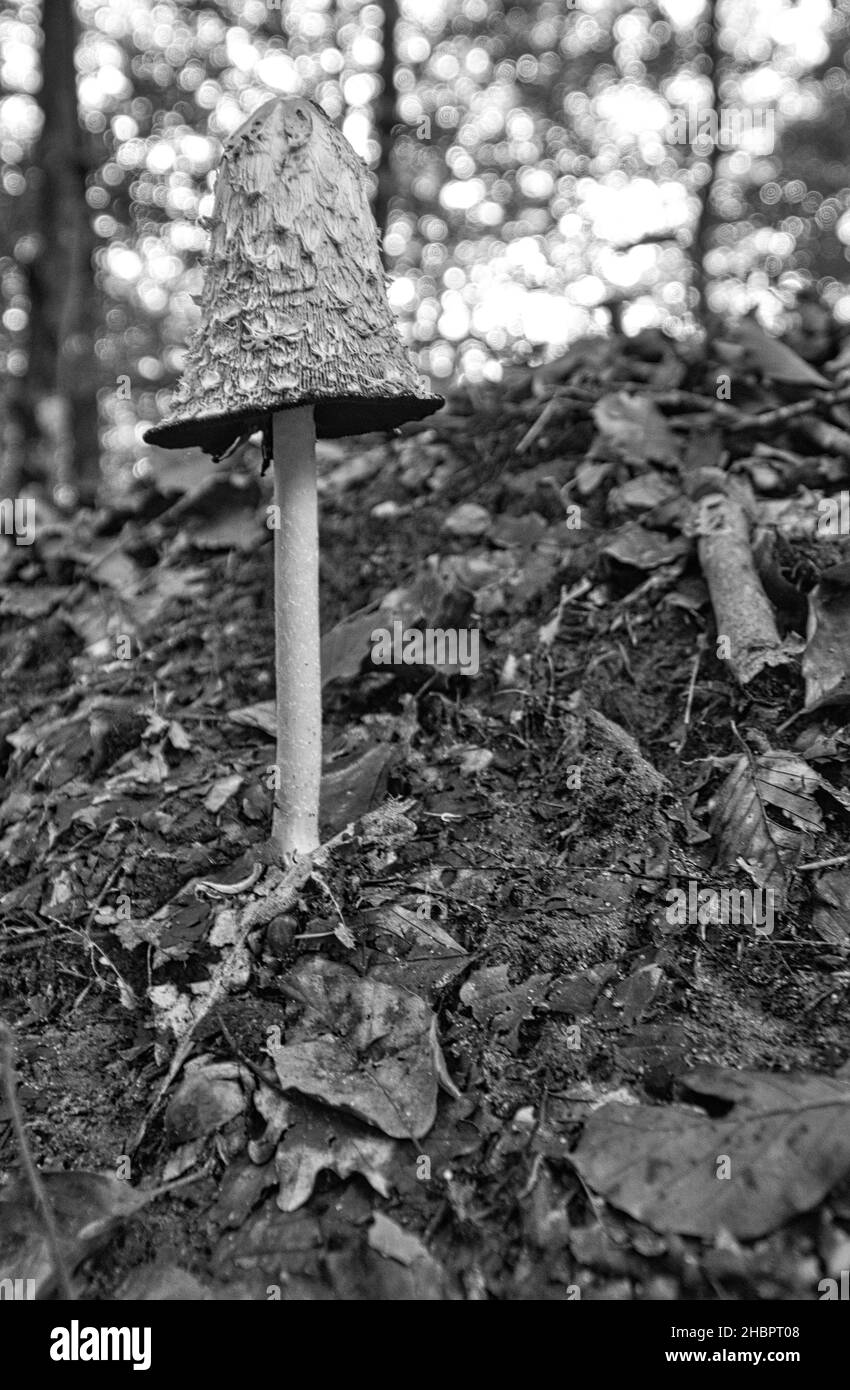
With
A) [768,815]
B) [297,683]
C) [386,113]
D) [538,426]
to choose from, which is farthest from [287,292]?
[386,113]

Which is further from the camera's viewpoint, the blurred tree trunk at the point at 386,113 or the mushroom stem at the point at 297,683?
the blurred tree trunk at the point at 386,113

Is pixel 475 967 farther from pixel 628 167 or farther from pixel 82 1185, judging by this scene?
pixel 628 167

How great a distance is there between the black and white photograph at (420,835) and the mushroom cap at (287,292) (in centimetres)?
2

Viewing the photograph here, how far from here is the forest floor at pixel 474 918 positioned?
186 cm

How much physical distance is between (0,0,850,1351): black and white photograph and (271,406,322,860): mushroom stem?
0.01 metres

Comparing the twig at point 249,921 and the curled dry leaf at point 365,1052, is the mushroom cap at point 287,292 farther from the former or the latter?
the curled dry leaf at point 365,1052

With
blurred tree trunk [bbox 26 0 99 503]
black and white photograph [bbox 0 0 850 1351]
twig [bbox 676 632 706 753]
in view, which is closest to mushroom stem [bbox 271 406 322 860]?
black and white photograph [bbox 0 0 850 1351]

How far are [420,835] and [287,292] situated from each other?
1.72 meters

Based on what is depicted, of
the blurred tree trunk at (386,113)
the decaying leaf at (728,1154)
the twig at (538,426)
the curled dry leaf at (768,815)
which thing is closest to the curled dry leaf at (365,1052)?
the decaying leaf at (728,1154)

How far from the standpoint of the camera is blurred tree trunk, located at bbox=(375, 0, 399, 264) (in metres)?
11.8

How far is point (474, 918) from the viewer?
8.61ft

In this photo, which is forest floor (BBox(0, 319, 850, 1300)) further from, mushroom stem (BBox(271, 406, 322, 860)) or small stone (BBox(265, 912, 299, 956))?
mushroom stem (BBox(271, 406, 322, 860))
